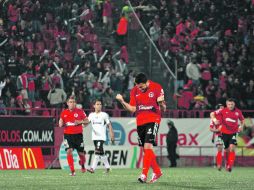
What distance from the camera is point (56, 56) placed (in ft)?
102

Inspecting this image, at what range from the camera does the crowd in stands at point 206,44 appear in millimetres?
33406

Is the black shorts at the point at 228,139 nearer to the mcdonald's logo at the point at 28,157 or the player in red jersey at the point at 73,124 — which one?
the player in red jersey at the point at 73,124

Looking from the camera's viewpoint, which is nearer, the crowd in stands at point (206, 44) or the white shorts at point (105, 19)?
the crowd in stands at point (206, 44)

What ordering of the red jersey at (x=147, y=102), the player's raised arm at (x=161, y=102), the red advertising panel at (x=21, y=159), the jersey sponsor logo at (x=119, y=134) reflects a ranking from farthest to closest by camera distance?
the jersey sponsor logo at (x=119, y=134), the red advertising panel at (x=21, y=159), the red jersey at (x=147, y=102), the player's raised arm at (x=161, y=102)

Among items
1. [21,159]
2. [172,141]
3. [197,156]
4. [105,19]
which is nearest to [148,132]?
[21,159]

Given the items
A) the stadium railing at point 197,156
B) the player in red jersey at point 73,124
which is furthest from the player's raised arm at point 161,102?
the stadium railing at point 197,156

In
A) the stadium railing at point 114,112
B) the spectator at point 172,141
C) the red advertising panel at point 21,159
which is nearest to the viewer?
the red advertising panel at point 21,159

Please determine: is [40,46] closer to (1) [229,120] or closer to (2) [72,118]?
(2) [72,118]

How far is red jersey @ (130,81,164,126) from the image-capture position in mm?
17047

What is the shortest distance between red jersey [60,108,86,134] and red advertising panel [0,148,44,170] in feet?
13.7

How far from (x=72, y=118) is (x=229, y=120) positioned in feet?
16.9

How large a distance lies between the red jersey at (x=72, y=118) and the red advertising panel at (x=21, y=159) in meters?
4.17

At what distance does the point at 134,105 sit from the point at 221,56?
1912cm

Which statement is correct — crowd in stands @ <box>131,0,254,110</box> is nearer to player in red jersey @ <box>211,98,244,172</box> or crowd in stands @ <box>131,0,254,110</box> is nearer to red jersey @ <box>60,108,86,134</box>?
player in red jersey @ <box>211,98,244,172</box>
